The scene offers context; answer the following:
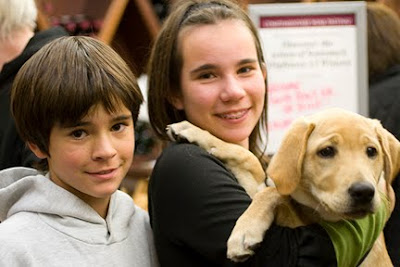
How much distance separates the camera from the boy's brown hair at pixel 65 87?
1654 millimetres

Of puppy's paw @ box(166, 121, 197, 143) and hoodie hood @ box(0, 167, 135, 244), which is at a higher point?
puppy's paw @ box(166, 121, 197, 143)

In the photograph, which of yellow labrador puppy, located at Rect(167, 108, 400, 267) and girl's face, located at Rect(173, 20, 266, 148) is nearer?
yellow labrador puppy, located at Rect(167, 108, 400, 267)

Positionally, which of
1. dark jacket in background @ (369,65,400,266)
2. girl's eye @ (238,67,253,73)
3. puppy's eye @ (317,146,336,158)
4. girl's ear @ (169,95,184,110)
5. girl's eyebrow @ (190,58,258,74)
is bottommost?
dark jacket in background @ (369,65,400,266)

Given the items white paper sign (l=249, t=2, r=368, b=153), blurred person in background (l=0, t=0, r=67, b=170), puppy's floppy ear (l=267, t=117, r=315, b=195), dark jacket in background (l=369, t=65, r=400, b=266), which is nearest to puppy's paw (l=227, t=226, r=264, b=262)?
puppy's floppy ear (l=267, t=117, r=315, b=195)

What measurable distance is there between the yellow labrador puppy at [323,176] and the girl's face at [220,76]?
10.5 inches

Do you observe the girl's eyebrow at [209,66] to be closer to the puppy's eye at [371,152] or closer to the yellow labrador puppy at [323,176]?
the yellow labrador puppy at [323,176]

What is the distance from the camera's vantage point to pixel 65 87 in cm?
166

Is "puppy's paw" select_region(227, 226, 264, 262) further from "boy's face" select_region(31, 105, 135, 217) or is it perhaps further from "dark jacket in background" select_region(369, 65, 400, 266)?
"dark jacket in background" select_region(369, 65, 400, 266)

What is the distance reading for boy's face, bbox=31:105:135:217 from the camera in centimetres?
165

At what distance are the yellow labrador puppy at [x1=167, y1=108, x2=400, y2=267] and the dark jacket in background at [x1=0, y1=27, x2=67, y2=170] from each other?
858 mm

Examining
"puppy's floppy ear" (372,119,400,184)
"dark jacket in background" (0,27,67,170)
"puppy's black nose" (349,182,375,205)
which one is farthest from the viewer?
"dark jacket in background" (0,27,67,170)

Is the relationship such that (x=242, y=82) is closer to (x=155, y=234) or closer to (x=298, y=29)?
(x=155, y=234)

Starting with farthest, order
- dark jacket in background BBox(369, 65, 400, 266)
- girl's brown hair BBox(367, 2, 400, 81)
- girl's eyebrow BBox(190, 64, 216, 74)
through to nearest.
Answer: girl's brown hair BBox(367, 2, 400, 81)
dark jacket in background BBox(369, 65, 400, 266)
girl's eyebrow BBox(190, 64, 216, 74)

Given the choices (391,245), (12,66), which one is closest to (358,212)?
(391,245)
